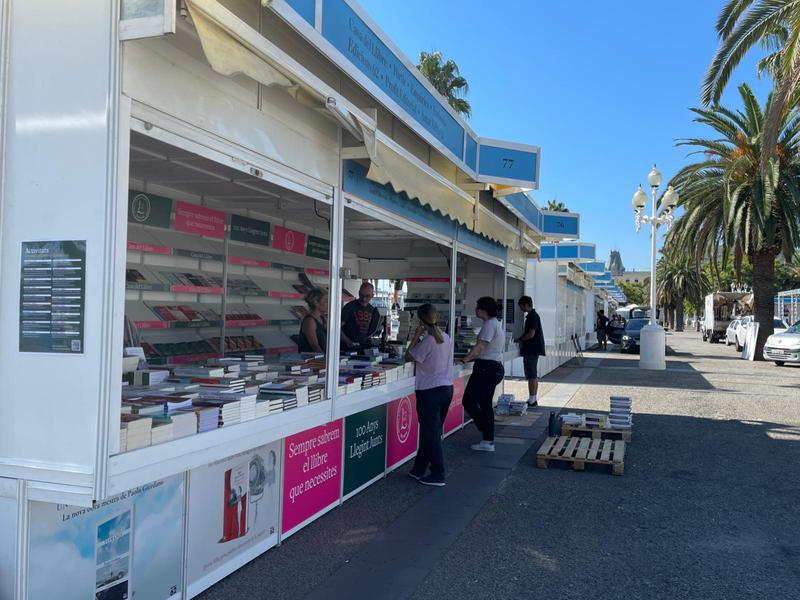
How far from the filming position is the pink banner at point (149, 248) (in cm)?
522

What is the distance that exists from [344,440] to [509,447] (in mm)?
3032

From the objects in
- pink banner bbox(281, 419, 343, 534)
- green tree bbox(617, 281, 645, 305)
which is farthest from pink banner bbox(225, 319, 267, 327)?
green tree bbox(617, 281, 645, 305)

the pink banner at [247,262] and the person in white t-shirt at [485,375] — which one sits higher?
the pink banner at [247,262]

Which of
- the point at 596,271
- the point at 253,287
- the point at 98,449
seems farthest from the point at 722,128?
the point at 98,449

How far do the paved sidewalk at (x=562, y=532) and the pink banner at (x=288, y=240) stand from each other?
9.72 ft

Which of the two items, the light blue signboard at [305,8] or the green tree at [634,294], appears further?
the green tree at [634,294]

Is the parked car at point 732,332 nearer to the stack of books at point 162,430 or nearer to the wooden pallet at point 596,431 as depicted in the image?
the wooden pallet at point 596,431

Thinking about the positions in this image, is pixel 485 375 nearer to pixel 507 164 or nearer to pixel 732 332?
pixel 507 164

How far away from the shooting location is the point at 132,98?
105 inches

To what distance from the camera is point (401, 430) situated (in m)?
6.43

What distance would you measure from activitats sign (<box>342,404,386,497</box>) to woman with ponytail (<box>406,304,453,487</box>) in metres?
0.38

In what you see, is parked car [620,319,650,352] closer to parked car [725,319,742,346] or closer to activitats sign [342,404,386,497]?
parked car [725,319,742,346]

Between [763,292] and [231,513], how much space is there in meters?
22.5

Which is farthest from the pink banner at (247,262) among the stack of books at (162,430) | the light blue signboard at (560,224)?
the light blue signboard at (560,224)
